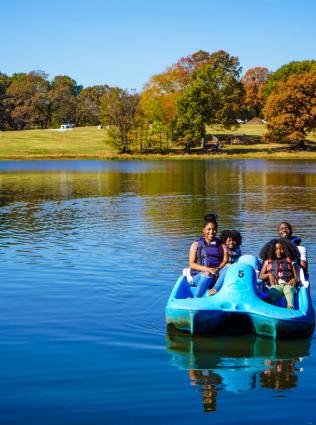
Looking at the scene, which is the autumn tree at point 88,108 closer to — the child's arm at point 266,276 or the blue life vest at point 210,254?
the blue life vest at point 210,254

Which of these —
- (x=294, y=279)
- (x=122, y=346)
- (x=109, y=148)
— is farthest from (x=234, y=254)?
(x=109, y=148)

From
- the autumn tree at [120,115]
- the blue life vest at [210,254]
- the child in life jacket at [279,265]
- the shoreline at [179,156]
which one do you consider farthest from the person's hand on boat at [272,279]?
the autumn tree at [120,115]

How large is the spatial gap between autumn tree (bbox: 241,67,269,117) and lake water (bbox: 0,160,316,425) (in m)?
115

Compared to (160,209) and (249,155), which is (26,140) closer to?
(249,155)

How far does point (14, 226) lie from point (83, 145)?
3608 inches

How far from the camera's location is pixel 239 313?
10.8 meters

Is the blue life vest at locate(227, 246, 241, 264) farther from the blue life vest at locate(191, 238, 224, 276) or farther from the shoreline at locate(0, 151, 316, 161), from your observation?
the shoreline at locate(0, 151, 316, 161)

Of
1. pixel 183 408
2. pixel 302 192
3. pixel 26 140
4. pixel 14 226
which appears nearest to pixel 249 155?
pixel 26 140

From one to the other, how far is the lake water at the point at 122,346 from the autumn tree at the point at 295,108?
70.7 metres

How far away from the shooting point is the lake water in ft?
27.1

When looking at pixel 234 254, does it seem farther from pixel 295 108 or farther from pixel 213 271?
pixel 295 108

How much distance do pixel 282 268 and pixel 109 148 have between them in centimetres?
10092

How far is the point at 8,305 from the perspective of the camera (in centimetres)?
1353

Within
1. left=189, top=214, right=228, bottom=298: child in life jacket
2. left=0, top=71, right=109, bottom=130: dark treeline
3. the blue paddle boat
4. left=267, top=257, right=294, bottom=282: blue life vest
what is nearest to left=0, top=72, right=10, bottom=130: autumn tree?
left=0, top=71, right=109, bottom=130: dark treeline
